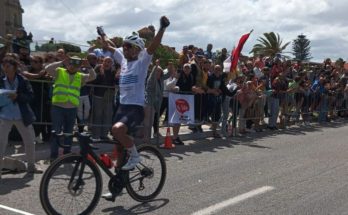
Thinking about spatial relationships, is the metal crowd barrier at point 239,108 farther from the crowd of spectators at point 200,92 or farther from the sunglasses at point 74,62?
the sunglasses at point 74,62

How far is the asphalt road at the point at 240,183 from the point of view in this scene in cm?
677

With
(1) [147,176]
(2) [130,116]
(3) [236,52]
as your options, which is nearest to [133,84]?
(2) [130,116]

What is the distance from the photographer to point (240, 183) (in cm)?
831

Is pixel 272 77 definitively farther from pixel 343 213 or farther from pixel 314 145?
pixel 343 213

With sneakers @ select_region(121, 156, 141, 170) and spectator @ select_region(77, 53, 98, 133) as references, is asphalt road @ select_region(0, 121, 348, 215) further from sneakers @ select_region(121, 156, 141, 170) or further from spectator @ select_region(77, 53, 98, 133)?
spectator @ select_region(77, 53, 98, 133)

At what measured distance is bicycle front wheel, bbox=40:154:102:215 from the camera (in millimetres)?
5809

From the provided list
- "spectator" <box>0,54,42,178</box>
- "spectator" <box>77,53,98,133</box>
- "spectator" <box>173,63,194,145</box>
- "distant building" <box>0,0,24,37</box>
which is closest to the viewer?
"spectator" <box>0,54,42,178</box>

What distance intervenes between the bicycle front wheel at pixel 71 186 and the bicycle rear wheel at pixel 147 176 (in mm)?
649

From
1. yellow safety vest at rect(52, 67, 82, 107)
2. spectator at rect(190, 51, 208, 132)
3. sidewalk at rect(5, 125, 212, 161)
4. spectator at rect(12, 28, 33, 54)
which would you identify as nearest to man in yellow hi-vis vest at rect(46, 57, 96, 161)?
yellow safety vest at rect(52, 67, 82, 107)

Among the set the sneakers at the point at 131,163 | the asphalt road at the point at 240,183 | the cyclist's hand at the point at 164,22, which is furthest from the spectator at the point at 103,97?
the cyclist's hand at the point at 164,22

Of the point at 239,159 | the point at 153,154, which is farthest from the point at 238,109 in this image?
the point at 153,154

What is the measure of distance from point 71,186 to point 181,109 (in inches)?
290

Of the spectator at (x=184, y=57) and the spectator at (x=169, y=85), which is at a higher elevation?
the spectator at (x=184, y=57)

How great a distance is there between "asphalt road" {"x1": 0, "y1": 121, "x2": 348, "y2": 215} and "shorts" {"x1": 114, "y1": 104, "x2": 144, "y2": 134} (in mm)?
1053
